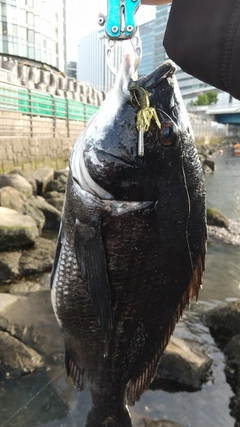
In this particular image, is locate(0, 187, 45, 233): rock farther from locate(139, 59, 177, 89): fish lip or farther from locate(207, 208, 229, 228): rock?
locate(139, 59, 177, 89): fish lip

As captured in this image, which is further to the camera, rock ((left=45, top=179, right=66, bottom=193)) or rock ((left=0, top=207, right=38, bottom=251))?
rock ((left=45, top=179, right=66, bottom=193))

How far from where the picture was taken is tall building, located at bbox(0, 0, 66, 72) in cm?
3800

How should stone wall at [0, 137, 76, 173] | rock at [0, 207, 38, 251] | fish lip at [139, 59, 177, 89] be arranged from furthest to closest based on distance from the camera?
stone wall at [0, 137, 76, 173] < rock at [0, 207, 38, 251] < fish lip at [139, 59, 177, 89]

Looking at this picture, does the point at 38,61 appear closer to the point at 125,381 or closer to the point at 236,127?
the point at 236,127

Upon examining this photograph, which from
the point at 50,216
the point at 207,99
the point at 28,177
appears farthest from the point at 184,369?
the point at 207,99

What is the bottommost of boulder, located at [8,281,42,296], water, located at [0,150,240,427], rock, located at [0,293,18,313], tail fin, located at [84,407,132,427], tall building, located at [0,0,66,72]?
water, located at [0,150,240,427]

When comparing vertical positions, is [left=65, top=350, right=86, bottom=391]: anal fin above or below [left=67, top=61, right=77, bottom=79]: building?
below

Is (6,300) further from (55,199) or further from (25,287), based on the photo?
(55,199)

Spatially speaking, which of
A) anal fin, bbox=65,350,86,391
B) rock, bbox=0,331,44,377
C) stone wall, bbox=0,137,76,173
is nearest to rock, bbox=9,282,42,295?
rock, bbox=0,331,44,377

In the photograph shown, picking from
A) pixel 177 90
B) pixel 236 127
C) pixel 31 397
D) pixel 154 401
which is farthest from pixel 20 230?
pixel 236 127

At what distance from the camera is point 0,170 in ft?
33.2

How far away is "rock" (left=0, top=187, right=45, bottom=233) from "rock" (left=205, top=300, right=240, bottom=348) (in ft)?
14.5

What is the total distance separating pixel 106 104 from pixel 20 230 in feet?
16.8

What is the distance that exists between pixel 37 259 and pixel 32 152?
21.3 ft
